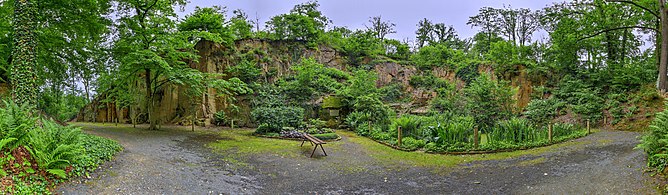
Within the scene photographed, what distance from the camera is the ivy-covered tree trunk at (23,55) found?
7.52m

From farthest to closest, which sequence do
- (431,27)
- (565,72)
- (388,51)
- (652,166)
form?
(431,27) < (388,51) < (565,72) < (652,166)

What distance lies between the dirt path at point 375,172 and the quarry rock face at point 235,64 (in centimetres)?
986

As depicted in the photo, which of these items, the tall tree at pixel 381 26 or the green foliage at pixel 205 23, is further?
the tall tree at pixel 381 26

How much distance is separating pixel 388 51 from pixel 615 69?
1781cm

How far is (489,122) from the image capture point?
1315cm

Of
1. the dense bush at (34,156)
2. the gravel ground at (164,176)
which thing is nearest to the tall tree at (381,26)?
the gravel ground at (164,176)

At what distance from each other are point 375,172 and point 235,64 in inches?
625

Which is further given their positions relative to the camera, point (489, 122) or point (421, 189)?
point (489, 122)

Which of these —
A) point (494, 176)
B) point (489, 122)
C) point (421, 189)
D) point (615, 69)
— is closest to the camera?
point (421, 189)

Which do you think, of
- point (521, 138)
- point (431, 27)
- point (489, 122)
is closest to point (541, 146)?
point (521, 138)

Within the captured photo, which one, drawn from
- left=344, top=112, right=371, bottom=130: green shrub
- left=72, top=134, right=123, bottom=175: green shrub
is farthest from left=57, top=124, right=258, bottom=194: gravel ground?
left=344, top=112, right=371, bottom=130: green shrub

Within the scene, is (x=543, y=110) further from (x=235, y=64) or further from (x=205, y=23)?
(x=205, y=23)

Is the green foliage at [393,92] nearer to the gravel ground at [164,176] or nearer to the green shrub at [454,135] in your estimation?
the green shrub at [454,135]

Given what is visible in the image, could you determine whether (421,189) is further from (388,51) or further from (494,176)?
(388,51)
